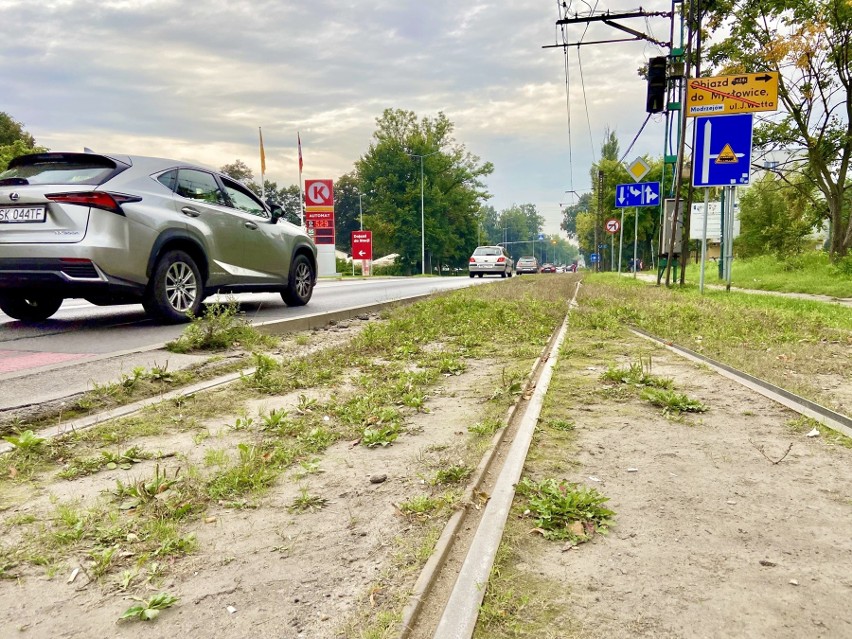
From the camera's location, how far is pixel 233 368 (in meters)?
5.08

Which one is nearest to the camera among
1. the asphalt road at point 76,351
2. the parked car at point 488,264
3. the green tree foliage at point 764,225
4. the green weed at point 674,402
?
the green weed at point 674,402

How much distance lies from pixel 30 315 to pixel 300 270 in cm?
408

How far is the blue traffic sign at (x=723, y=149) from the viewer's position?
13203 mm

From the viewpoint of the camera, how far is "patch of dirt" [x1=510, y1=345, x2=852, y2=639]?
1693 millimetres

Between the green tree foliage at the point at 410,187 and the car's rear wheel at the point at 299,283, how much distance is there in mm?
63710

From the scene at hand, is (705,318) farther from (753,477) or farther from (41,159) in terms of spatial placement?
(41,159)

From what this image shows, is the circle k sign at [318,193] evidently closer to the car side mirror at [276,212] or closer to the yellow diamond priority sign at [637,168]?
the yellow diamond priority sign at [637,168]

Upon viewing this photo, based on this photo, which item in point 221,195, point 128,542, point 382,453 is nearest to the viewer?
point 128,542

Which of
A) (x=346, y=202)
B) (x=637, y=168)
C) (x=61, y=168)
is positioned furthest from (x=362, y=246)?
(x=346, y=202)

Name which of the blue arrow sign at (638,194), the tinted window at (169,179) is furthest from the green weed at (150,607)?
the blue arrow sign at (638,194)

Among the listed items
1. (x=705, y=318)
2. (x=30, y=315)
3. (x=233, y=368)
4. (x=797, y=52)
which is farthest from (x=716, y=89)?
(x=30, y=315)

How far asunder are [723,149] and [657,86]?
157 inches

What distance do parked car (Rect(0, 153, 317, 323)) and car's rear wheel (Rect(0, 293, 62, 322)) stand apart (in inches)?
0.5

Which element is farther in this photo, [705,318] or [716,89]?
[716,89]
